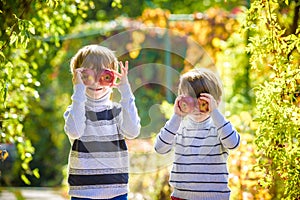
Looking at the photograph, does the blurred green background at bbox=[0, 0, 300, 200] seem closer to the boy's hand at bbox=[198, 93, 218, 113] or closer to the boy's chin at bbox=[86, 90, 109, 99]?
the boy's hand at bbox=[198, 93, 218, 113]

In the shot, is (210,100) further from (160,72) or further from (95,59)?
(160,72)

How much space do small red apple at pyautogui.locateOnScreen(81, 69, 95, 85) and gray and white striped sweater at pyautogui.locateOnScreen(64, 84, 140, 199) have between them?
2.1 inches

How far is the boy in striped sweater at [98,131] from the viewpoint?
3.66 metres

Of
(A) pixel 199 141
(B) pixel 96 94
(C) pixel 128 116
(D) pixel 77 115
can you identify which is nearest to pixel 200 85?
(A) pixel 199 141

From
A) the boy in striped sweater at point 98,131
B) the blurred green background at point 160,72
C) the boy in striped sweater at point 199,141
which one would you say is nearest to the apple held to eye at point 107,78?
the boy in striped sweater at point 98,131

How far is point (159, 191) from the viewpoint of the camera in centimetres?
652

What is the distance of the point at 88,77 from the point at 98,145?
325 millimetres

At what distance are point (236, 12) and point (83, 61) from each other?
619 centimetres

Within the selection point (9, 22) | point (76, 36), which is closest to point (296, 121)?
point (9, 22)

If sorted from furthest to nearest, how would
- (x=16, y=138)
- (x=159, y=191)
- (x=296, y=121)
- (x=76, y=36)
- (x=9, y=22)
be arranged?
(x=76, y=36)
(x=159, y=191)
(x=16, y=138)
(x=9, y=22)
(x=296, y=121)

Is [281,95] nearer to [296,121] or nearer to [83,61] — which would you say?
[296,121]

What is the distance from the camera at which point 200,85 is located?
3.80 meters

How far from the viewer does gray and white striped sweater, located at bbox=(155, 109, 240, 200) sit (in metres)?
3.75

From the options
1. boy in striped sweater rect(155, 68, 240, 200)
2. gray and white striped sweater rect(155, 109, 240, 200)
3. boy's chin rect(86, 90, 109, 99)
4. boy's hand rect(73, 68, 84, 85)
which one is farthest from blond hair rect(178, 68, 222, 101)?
boy's hand rect(73, 68, 84, 85)
